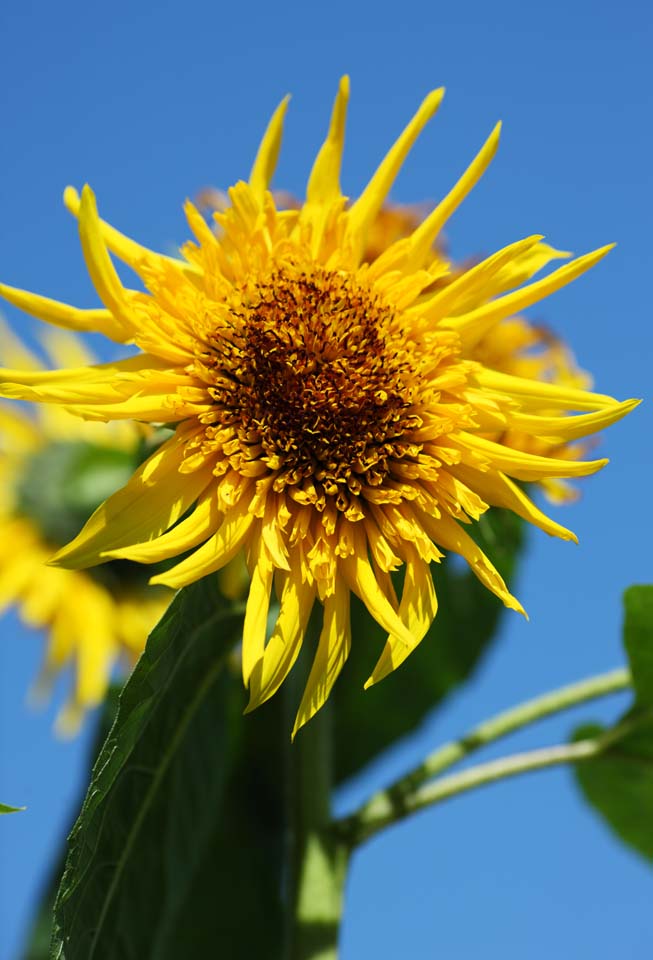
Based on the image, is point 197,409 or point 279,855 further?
point 279,855

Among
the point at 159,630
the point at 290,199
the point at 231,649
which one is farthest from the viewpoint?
the point at 290,199

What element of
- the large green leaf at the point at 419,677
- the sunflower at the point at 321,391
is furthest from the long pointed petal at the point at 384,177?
the large green leaf at the point at 419,677

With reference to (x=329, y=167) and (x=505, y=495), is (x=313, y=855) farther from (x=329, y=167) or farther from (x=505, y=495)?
(x=329, y=167)

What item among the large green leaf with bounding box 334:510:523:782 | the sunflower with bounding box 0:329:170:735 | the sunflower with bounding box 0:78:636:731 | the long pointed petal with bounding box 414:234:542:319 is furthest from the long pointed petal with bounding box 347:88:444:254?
the sunflower with bounding box 0:329:170:735

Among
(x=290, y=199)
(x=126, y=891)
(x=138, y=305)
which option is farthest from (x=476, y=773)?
(x=290, y=199)

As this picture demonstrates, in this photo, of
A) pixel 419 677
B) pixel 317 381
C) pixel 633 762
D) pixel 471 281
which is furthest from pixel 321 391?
pixel 419 677

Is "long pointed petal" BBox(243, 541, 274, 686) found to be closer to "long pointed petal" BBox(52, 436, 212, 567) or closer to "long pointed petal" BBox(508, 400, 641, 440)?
"long pointed petal" BBox(52, 436, 212, 567)

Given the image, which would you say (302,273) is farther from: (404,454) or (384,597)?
(384,597)
